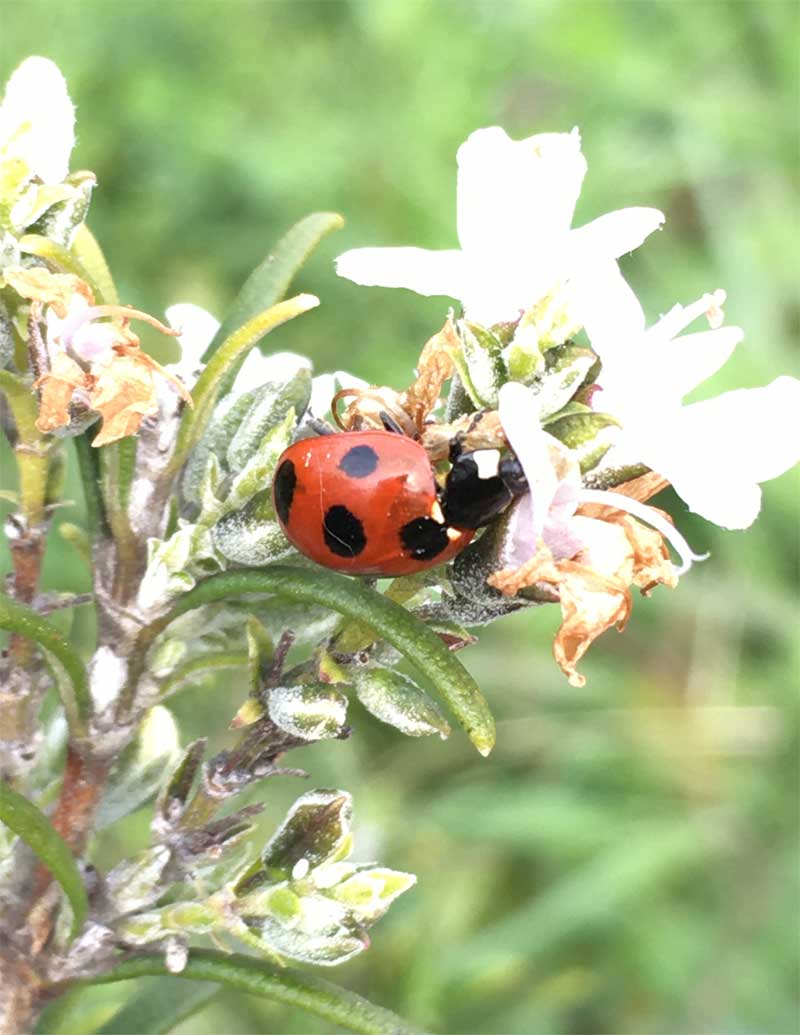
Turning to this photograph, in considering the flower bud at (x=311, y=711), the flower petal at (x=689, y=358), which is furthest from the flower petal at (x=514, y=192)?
the flower bud at (x=311, y=711)

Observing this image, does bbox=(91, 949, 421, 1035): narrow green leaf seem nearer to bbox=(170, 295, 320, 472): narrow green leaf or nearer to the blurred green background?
bbox=(170, 295, 320, 472): narrow green leaf

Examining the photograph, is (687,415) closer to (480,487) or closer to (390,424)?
(480,487)

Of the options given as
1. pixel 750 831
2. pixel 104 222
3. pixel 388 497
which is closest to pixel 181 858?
pixel 388 497

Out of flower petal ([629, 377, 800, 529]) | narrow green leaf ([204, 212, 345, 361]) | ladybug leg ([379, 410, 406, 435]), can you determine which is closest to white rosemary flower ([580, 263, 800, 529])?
flower petal ([629, 377, 800, 529])

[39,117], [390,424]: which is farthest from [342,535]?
[39,117]

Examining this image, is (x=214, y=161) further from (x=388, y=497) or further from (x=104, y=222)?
(x=388, y=497)

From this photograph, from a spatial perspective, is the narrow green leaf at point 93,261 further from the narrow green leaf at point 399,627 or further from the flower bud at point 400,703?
the flower bud at point 400,703
